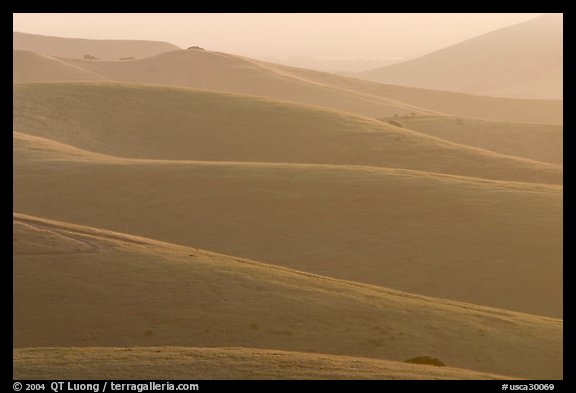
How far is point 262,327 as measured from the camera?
2136cm

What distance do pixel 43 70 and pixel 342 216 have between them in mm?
74513

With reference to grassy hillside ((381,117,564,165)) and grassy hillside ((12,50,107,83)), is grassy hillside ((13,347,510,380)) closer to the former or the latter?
grassy hillside ((381,117,564,165))

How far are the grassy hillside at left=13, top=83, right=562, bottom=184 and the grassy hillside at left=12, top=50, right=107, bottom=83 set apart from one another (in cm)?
3359

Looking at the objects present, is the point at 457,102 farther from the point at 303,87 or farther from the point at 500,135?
the point at 500,135

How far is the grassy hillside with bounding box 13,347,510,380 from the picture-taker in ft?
53.2

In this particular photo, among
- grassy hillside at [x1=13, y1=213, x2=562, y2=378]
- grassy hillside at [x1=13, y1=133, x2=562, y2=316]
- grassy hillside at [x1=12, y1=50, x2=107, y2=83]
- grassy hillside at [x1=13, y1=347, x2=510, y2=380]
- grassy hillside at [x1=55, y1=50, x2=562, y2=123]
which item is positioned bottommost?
grassy hillside at [x1=13, y1=347, x2=510, y2=380]

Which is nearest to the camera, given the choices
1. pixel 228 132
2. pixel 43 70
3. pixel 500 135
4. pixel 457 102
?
pixel 228 132

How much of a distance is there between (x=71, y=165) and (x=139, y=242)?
1649cm

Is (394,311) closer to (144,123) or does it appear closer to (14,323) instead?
(14,323)

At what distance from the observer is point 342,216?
34625 millimetres

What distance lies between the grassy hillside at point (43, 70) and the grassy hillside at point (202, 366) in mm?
82631

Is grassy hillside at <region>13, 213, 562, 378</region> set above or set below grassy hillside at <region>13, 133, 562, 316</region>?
below

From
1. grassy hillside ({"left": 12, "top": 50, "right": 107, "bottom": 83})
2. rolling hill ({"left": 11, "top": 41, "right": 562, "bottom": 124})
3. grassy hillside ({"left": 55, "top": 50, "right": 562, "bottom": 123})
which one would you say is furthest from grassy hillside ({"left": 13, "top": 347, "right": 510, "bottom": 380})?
grassy hillside ({"left": 12, "top": 50, "right": 107, "bottom": 83})

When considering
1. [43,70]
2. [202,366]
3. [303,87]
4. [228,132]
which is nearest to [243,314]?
[202,366]
